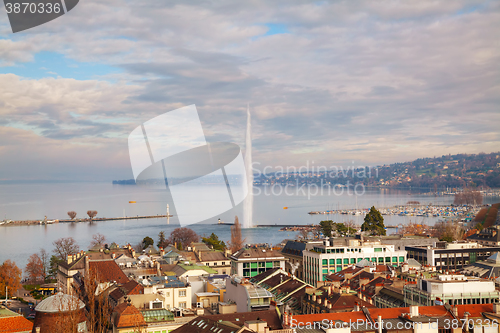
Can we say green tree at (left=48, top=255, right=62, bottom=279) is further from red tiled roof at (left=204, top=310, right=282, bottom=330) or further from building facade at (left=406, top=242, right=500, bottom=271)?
red tiled roof at (left=204, top=310, right=282, bottom=330)

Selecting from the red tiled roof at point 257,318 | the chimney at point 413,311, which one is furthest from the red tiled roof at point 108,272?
the chimney at point 413,311

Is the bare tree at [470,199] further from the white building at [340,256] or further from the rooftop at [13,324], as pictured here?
the rooftop at [13,324]

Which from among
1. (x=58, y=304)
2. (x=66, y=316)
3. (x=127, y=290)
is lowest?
(x=127, y=290)

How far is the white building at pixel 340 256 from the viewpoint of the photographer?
40.0m

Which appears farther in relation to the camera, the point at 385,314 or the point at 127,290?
the point at 127,290

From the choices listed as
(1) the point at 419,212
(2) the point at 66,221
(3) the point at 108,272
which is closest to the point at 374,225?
(3) the point at 108,272

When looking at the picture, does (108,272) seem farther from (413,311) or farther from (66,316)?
(413,311)

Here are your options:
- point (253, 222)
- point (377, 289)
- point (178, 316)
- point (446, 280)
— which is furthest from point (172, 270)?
point (253, 222)

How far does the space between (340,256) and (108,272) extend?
19.5m

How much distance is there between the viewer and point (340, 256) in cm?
4053

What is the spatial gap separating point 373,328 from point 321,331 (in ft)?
6.44

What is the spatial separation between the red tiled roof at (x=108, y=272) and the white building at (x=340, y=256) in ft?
55.4

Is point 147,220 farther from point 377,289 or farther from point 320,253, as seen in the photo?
point 377,289

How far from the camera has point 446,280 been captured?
20.9 meters
